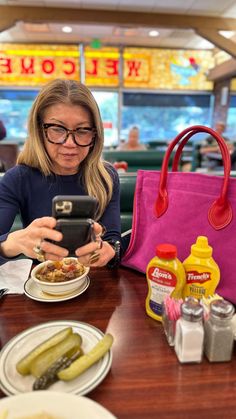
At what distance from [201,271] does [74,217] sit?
0.33 m

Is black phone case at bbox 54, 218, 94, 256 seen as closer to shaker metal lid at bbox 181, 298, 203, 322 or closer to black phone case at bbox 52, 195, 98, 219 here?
black phone case at bbox 52, 195, 98, 219

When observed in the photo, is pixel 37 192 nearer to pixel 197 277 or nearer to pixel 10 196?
pixel 10 196

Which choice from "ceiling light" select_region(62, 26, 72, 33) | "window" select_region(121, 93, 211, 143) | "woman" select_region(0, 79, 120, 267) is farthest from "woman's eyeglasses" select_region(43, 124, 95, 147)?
"window" select_region(121, 93, 211, 143)

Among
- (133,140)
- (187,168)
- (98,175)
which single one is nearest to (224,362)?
(98,175)

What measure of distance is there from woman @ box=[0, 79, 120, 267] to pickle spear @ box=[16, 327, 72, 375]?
0.30 metres

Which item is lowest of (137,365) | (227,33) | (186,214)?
(137,365)

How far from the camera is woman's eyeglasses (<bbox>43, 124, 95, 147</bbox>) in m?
1.09

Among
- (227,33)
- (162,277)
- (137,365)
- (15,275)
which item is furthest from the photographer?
(227,33)

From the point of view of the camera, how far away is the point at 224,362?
60 centimetres

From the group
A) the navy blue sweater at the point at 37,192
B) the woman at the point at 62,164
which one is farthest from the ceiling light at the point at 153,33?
the navy blue sweater at the point at 37,192

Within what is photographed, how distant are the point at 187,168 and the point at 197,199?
5.92m

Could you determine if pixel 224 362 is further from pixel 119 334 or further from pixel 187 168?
pixel 187 168

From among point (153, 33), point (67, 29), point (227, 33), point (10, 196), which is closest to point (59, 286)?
point (10, 196)

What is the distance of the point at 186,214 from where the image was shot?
2.79 ft
